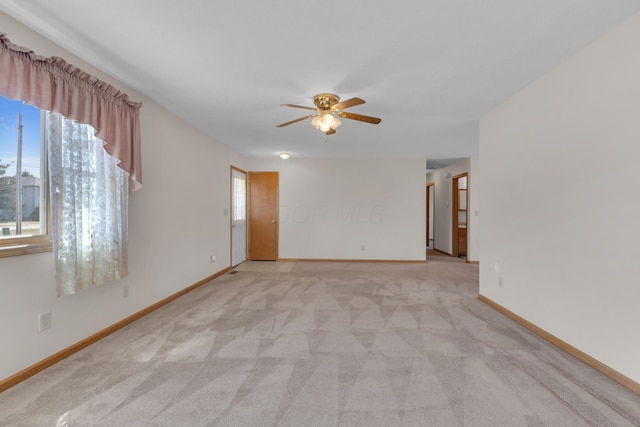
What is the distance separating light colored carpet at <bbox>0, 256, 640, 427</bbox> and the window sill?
0.87 metres

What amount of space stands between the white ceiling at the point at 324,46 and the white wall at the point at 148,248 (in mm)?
458

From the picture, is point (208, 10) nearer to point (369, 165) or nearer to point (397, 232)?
A: point (369, 165)

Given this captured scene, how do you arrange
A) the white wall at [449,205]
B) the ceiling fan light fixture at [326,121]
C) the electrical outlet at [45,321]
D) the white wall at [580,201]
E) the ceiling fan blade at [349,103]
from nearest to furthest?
the white wall at [580,201]
the electrical outlet at [45,321]
the ceiling fan blade at [349,103]
the ceiling fan light fixture at [326,121]
the white wall at [449,205]

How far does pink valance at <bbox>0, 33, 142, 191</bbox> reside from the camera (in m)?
1.67

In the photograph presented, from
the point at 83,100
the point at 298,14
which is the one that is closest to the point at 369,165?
the point at 298,14

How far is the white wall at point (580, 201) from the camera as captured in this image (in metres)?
1.83

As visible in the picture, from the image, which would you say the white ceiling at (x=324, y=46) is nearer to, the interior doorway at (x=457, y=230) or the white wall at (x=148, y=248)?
the white wall at (x=148, y=248)

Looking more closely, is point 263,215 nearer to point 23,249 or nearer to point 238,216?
point 238,216

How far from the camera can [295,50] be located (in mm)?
2104

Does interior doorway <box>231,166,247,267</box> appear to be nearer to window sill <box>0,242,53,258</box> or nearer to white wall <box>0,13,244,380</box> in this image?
white wall <box>0,13,244,380</box>

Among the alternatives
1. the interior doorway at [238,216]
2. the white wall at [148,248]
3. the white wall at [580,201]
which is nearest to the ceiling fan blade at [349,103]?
the white wall at [580,201]

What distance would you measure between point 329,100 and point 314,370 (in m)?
2.48

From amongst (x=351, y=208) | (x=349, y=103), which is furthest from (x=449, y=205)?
(x=349, y=103)

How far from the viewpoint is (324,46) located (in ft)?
6.72
